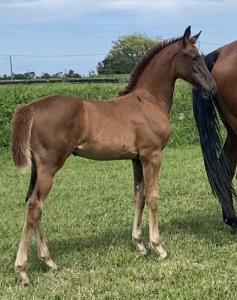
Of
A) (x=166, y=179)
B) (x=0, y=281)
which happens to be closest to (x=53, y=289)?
(x=0, y=281)

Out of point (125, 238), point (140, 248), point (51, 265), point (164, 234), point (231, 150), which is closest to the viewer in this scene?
point (51, 265)

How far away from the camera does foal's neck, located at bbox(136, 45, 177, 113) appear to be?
16.4ft

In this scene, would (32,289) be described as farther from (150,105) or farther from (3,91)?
(3,91)

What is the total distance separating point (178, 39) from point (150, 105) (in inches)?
27.8

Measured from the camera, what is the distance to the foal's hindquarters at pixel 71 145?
425 centimetres

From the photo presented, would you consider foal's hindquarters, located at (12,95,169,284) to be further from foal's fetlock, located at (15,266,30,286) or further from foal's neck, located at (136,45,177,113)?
foal's neck, located at (136,45,177,113)

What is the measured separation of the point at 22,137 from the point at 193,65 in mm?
1744

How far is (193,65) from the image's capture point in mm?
4852

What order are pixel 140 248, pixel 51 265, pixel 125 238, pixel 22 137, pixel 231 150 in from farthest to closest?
pixel 231 150 < pixel 125 238 < pixel 140 248 < pixel 51 265 < pixel 22 137

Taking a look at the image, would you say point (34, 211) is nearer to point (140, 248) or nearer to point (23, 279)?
point (23, 279)

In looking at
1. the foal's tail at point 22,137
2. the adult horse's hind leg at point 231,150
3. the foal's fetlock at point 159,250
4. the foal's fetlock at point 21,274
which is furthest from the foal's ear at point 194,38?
the foal's fetlock at point 21,274

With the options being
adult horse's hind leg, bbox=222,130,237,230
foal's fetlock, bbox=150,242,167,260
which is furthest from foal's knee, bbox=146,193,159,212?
adult horse's hind leg, bbox=222,130,237,230

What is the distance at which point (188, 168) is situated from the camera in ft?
32.9

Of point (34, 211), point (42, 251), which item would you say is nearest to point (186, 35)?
point (34, 211)
